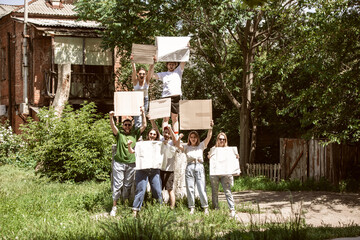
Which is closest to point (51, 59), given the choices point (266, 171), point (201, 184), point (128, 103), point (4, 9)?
point (4, 9)

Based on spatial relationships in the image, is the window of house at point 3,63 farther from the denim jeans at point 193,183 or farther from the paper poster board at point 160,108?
the denim jeans at point 193,183

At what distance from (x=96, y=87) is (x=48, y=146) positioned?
1008 centimetres

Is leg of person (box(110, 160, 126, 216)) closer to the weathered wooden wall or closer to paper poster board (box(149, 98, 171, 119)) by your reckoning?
paper poster board (box(149, 98, 171, 119))

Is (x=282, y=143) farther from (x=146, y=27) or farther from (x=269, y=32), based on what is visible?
(x=146, y=27)

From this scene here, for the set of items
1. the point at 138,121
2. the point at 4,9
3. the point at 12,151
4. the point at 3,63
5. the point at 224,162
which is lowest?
the point at 12,151

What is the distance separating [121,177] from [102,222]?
2.53 meters

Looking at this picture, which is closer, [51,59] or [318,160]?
[318,160]

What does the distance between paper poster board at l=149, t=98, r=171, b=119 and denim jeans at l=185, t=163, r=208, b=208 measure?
3.64ft

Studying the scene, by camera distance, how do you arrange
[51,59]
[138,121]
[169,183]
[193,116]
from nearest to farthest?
[193,116] < [169,183] < [138,121] < [51,59]

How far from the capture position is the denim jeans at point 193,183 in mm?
9172

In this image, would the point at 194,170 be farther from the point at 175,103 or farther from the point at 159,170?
the point at 175,103

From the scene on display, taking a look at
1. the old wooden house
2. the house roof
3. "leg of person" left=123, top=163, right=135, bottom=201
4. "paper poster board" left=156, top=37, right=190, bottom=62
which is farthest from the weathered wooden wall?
the house roof

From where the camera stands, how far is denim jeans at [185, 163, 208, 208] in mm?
9172

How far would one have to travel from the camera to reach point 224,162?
9180 mm
